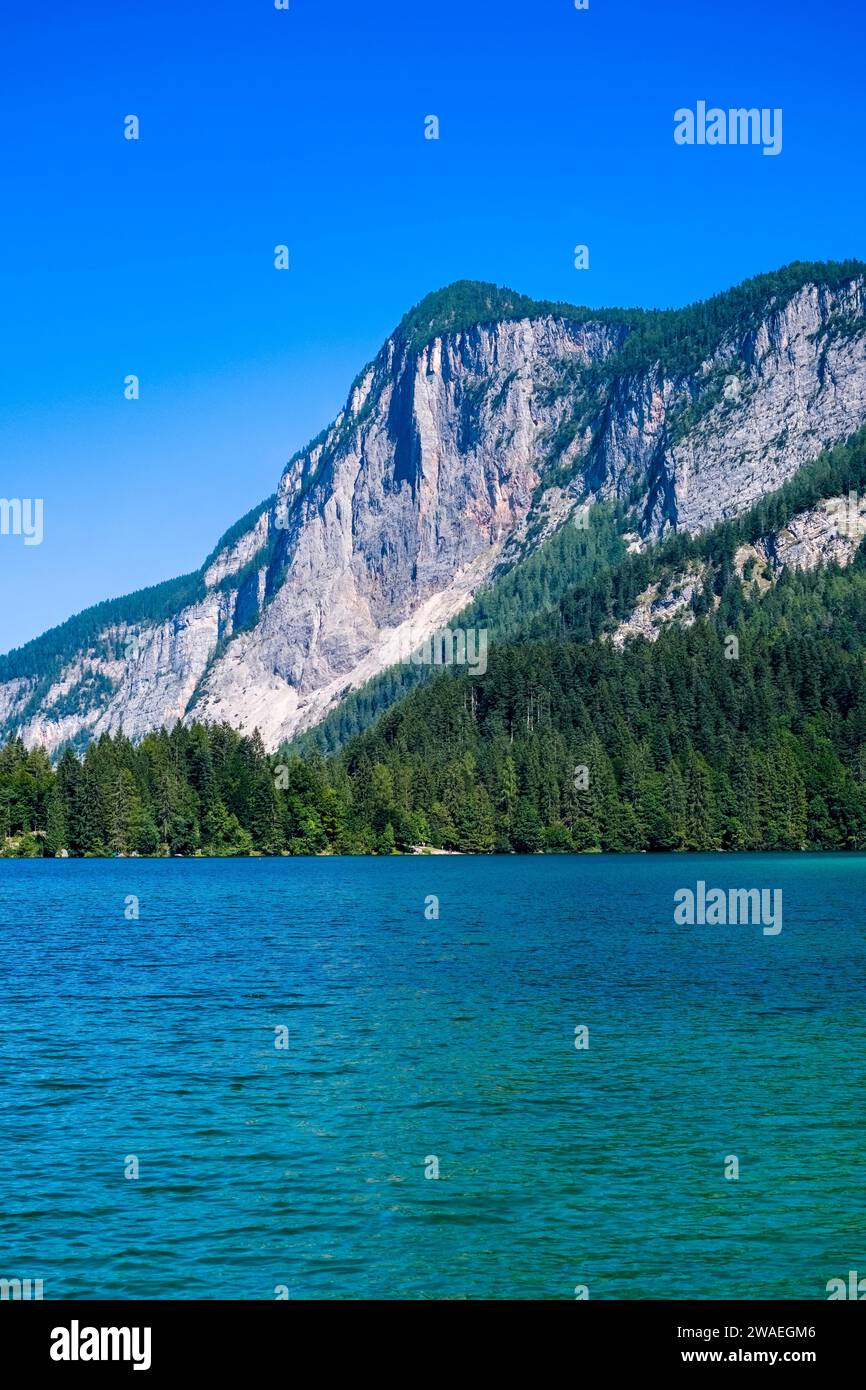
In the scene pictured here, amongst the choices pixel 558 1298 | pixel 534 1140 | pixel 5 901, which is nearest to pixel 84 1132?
pixel 534 1140

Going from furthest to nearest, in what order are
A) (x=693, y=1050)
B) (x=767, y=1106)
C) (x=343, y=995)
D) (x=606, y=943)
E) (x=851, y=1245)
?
(x=606, y=943)
(x=343, y=995)
(x=693, y=1050)
(x=767, y=1106)
(x=851, y=1245)

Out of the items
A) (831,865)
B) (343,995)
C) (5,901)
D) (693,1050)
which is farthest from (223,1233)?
(831,865)

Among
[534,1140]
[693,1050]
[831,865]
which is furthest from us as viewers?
[831,865]

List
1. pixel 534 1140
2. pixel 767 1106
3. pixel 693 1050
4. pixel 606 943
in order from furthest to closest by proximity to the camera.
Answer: pixel 606 943 → pixel 693 1050 → pixel 767 1106 → pixel 534 1140

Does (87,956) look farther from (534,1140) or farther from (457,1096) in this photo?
(534,1140)

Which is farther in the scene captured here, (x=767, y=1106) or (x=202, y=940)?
(x=202, y=940)

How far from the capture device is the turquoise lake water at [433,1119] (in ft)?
85.0

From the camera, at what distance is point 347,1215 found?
28516mm

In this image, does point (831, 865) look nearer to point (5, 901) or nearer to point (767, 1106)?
point (5, 901)

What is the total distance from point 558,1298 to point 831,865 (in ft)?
490

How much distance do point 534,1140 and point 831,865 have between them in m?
140

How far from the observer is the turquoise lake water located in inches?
1020

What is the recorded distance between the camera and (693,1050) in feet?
150

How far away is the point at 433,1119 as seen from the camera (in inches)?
1426
